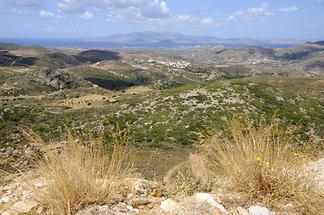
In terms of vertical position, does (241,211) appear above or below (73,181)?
below

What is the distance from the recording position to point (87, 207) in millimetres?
3955

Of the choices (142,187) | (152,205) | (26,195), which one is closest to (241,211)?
(152,205)

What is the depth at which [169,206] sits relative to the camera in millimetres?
4230

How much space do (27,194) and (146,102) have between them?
33299mm

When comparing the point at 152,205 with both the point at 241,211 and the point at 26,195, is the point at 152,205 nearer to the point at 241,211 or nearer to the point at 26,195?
the point at 241,211

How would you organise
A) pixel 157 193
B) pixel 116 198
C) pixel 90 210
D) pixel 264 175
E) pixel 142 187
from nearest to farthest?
pixel 90 210 < pixel 116 198 < pixel 264 175 < pixel 157 193 < pixel 142 187

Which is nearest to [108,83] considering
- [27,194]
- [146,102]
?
[146,102]

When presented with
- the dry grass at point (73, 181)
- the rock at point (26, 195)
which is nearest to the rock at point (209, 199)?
the dry grass at point (73, 181)

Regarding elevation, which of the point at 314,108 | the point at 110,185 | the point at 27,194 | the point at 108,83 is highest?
the point at 110,185

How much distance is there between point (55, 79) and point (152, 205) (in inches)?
3724

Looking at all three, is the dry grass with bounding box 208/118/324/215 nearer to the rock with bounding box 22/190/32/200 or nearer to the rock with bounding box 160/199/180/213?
the rock with bounding box 160/199/180/213

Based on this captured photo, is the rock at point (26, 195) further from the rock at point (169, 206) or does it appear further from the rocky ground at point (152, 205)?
the rock at point (169, 206)

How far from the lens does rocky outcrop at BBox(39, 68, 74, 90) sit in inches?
3656

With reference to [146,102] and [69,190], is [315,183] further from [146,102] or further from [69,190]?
[146,102]
